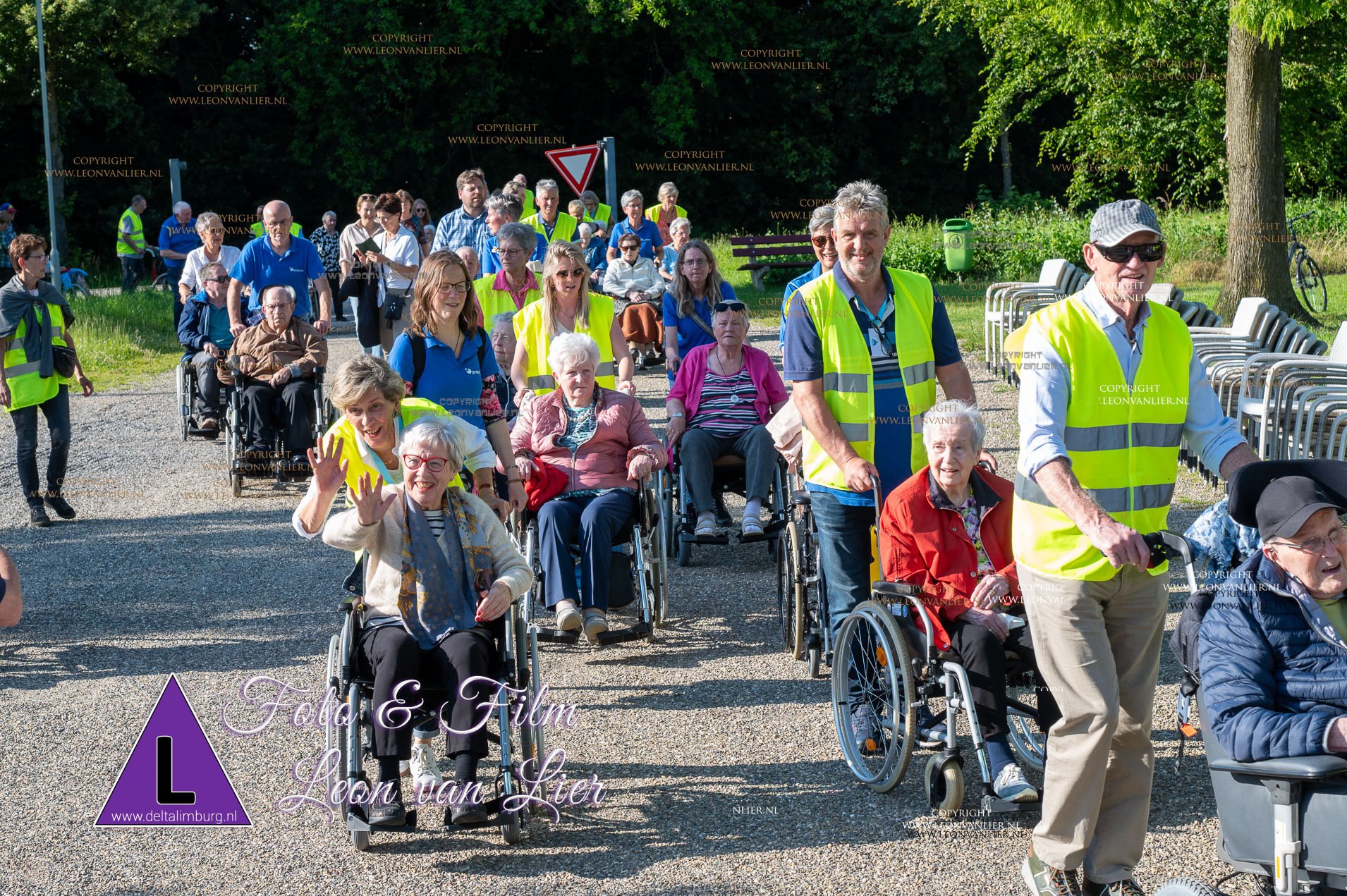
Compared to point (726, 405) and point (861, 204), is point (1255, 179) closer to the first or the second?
point (726, 405)

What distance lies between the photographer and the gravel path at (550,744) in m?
4.05

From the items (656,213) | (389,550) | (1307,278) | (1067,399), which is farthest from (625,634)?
(1307,278)

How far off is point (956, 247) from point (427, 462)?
1975 cm

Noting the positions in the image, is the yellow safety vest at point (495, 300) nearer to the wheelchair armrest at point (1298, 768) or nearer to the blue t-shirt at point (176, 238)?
the wheelchair armrest at point (1298, 768)

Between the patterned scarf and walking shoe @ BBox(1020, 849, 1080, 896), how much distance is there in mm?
1907

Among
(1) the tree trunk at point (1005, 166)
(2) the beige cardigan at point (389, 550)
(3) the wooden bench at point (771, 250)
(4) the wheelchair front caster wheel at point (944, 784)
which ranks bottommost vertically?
(4) the wheelchair front caster wheel at point (944, 784)

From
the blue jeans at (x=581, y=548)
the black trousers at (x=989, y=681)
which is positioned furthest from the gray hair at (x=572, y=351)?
the black trousers at (x=989, y=681)

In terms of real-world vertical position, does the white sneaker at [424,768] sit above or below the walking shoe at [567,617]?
below

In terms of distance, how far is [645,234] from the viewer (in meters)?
14.7

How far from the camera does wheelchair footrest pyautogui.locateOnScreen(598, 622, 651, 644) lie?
5.98 m

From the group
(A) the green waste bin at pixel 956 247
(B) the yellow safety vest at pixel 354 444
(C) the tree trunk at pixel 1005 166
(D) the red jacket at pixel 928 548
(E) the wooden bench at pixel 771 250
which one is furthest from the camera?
(C) the tree trunk at pixel 1005 166

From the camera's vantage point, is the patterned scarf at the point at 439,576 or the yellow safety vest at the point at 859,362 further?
the yellow safety vest at the point at 859,362

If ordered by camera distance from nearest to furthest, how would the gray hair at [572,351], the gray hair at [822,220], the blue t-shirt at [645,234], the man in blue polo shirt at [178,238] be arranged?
the gray hair at [572,351] → the gray hair at [822,220] → the blue t-shirt at [645,234] → the man in blue polo shirt at [178,238]

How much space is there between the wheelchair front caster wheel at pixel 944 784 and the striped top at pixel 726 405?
3587 mm
